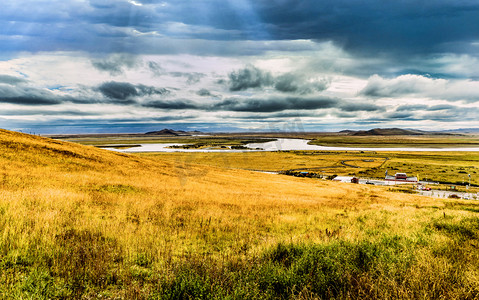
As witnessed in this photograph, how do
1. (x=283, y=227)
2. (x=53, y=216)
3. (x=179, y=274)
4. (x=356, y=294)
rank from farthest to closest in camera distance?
1. (x=283, y=227)
2. (x=53, y=216)
3. (x=179, y=274)
4. (x=356, y=294)

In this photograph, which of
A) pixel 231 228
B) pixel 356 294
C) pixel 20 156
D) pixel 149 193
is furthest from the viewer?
pixel 20 156

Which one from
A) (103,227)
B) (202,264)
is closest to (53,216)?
(103,227)

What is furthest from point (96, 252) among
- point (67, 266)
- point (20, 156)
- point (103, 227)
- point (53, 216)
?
point (20, 156)

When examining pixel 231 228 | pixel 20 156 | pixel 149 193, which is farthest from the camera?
pixel 20 156

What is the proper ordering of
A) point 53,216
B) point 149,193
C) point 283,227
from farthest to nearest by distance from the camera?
point 149,193 < point 283,227 < point 53,216

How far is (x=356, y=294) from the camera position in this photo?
4.16m

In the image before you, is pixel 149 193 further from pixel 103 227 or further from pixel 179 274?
pixel 179 274

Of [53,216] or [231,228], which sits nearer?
[53,216]

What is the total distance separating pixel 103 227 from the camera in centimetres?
729

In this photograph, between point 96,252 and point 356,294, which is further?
point 96,252

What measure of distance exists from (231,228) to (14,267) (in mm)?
6262

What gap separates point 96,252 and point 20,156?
21325mm

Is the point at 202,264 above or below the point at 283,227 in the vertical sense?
above

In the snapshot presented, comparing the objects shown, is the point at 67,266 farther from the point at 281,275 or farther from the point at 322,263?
the point at 322,263
